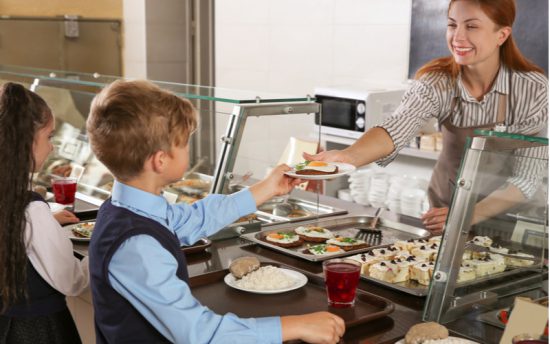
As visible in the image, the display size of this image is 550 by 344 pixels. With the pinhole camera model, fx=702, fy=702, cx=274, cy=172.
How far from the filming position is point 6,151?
6.63 ft

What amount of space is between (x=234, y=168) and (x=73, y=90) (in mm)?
1380

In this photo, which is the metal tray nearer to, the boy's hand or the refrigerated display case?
the refrigerated display case

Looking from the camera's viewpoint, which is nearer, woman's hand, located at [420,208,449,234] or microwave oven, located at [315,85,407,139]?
woman's hand, located at [420,208,449,234]

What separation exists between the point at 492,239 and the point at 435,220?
2.85 ft

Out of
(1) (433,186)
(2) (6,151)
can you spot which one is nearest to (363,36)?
(1) (433,186)

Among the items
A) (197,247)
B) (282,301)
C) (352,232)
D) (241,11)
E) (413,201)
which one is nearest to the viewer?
(282,301)

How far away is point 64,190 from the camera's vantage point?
9.78 ft

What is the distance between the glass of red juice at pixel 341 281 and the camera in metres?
1.77

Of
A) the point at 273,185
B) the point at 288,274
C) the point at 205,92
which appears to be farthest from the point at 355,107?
the point at 288,274

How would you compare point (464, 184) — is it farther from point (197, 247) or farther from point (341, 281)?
point (197, 247)

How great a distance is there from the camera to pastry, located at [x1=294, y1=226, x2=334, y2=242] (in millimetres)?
2414

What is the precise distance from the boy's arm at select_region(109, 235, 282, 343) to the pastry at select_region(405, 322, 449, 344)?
286 millimetres

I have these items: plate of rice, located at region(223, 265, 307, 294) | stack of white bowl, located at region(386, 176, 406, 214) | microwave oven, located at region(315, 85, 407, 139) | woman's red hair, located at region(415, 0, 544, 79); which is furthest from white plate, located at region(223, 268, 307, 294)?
stack of white bowl, located at region(386, 176, 406, 214)

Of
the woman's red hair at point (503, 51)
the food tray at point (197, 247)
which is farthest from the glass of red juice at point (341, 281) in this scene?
the woman's red hair at point (503, 51)
